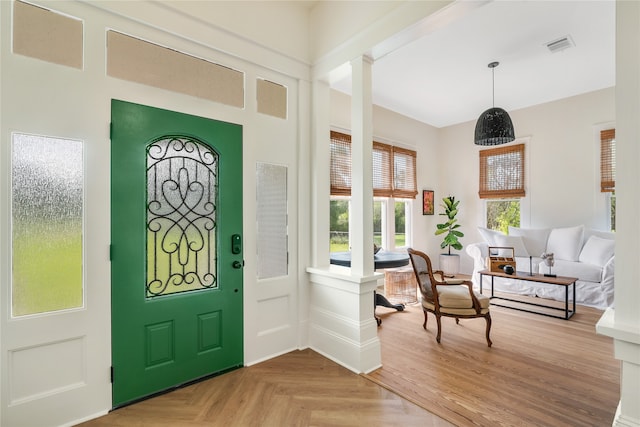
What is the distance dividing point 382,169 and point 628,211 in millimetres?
4298

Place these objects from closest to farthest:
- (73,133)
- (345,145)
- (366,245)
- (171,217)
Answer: (73,133) < (171,217) < (366,245) < (345,145)

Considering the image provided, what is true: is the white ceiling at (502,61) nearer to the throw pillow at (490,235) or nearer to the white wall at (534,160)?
the white wall at (534,160)

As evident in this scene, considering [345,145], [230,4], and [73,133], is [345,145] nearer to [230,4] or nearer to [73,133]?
[230,4]

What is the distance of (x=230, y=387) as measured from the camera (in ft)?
8.02

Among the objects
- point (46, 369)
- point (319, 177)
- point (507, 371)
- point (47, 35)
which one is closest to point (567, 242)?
point (507, 371)

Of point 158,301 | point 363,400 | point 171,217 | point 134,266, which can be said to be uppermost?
point 171,217

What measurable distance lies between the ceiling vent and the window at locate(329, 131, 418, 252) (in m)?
2.64

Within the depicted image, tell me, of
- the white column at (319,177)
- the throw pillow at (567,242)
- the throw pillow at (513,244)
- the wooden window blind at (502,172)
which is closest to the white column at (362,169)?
the white column at (319,177)

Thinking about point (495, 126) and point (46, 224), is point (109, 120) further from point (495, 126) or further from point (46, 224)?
point (495, 126)

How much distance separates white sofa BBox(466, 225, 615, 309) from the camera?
437cm

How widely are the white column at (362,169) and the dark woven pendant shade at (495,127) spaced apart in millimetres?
2372

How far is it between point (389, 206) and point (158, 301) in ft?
14.4

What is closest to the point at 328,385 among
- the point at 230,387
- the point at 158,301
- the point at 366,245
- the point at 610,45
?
the point at 230,387

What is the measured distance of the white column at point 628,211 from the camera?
1.46 metres
